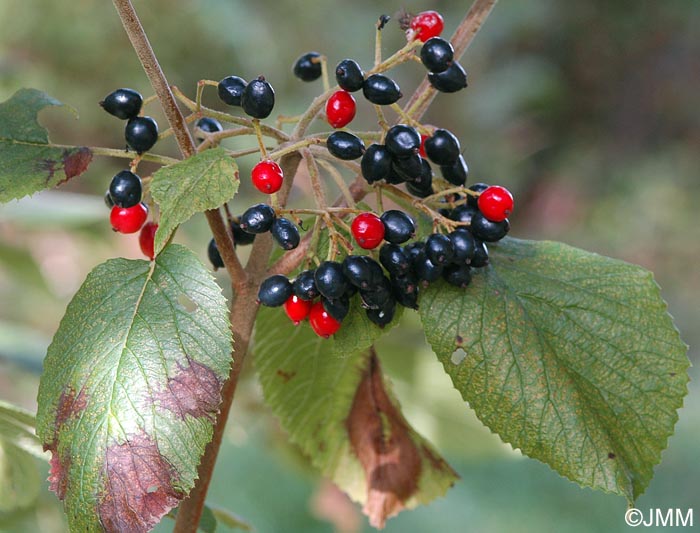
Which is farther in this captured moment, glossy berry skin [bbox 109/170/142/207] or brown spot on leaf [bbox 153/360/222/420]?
glossy berry skin [bbox 109/170/142/207]

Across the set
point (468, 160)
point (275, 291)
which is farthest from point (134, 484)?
point (468, 160)

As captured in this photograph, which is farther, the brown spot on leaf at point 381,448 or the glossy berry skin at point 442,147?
the brown spot on leaf at point 381,448

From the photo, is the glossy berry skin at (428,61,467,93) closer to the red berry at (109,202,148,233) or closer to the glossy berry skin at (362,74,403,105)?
the glossy berry skin at (362,74,403,105)

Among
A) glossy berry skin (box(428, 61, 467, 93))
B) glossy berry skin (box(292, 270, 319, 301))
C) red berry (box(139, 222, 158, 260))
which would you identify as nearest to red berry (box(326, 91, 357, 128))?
glossy berry skin (box(428, 61, 467, 93))

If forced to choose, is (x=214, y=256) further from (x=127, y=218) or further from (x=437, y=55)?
(x=437, y=55)

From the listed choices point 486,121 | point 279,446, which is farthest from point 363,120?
point 279,446

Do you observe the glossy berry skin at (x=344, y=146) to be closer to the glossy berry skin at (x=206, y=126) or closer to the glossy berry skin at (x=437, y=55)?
the glossy berry skin at (x=437, y=55)

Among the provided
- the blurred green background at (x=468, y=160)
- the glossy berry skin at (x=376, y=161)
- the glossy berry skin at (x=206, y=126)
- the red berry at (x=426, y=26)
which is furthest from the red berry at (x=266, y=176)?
the blurred green background at (x=468, y=160)
